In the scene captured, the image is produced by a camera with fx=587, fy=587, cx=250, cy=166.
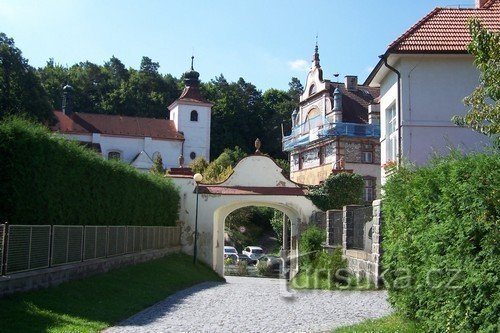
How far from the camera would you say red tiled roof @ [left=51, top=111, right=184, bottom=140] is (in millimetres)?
71625

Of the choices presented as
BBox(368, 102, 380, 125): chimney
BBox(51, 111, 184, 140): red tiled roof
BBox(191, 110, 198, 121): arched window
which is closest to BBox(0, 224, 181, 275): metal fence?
BBox(368, 102, 380, 125): chimney

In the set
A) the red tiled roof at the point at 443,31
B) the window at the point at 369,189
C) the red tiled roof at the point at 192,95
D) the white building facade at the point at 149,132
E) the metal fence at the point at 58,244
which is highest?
the red tiled roof at the point at 192,95

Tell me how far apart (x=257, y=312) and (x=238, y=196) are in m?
17.5

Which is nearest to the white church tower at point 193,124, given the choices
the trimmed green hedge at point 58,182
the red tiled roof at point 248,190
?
the red tiled roof at point 248,190

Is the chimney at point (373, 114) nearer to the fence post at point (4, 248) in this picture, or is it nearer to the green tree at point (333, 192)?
the green tree at point (333, 192)

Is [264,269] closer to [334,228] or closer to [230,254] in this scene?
[230,254]

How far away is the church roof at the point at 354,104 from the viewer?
4772 centimetres

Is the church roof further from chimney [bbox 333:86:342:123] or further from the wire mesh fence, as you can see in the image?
the wire mesh fence

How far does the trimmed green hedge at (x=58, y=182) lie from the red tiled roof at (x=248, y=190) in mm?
7799

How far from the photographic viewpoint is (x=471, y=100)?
12.4m

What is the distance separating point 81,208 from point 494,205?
12512 mm

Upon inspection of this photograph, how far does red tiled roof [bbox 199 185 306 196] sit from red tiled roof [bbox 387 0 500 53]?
1172 cm

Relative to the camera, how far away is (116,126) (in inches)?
2908

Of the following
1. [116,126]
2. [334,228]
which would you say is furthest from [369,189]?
[116,126]
